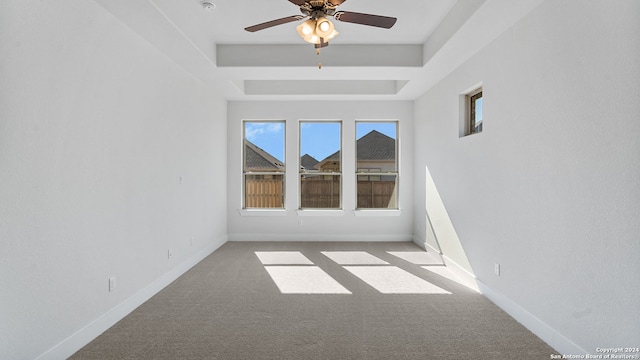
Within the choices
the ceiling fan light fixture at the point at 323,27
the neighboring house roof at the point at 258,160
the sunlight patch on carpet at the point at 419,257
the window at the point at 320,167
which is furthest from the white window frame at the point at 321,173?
the ceiling fan light fixture at the point at 323,27

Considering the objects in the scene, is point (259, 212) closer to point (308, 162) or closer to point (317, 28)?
point (308, 162)

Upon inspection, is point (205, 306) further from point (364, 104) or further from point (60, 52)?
point (364, 104)

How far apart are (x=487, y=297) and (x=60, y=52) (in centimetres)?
405

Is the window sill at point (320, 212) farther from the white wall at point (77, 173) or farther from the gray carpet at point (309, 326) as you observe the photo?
the white wall at point (77, 173)

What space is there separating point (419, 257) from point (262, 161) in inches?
125

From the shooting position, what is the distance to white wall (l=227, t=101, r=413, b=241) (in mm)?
5906

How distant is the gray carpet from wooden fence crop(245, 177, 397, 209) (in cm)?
244

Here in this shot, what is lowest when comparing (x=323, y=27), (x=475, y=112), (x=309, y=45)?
(x=475, y=112)

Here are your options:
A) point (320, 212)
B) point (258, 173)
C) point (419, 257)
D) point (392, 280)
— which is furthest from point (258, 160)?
point (392, 280)

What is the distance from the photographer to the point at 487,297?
324 cm

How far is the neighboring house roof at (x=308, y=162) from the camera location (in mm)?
6090

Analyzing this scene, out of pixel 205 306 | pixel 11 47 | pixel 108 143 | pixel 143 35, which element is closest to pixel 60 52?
pixel 11 47

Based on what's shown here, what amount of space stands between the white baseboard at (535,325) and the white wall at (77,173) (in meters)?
3.33

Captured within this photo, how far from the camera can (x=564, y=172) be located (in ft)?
7.34
